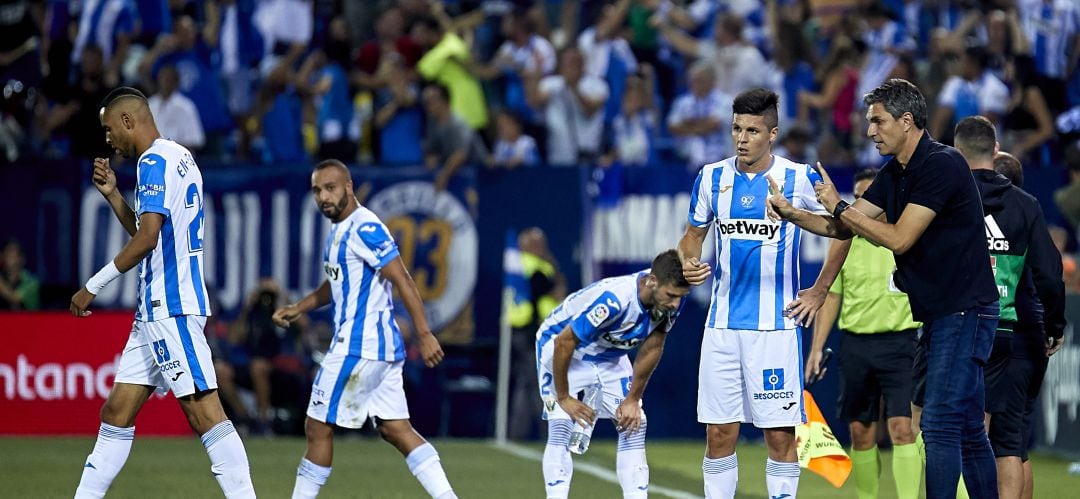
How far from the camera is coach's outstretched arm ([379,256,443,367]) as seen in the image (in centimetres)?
861

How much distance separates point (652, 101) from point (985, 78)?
350 cm

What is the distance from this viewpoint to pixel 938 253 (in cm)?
743

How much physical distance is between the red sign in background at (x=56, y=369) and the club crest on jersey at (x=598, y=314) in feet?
26.4

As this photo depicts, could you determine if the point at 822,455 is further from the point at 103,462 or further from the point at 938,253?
the point at 103,462

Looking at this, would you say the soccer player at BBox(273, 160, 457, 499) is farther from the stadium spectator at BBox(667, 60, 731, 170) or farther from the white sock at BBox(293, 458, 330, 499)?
the stadium spectator at BBox(667, 60, 731, 170)

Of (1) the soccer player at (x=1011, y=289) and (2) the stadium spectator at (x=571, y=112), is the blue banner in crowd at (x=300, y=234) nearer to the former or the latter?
(2) the stadium spectator at (x=571, y=112)

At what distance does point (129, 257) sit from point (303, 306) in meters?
1.43

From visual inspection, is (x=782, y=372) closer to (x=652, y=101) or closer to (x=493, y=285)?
(x=493, y=285)

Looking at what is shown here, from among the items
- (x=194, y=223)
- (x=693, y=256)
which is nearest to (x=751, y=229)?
(x=693, y=256)

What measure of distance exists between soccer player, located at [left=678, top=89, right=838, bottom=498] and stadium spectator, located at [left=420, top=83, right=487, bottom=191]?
778 cm

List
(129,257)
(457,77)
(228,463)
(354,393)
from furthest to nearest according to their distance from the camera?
1. (457,77)
2. (354,393)
3. (228,463)
4. (129,257)

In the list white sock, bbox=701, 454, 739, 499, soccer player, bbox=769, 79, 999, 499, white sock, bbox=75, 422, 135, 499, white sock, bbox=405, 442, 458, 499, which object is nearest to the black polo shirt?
soccer player, bbox=769, 79, 999, 499

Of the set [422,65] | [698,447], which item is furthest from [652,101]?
[698,447]

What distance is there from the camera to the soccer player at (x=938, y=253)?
734 cm
